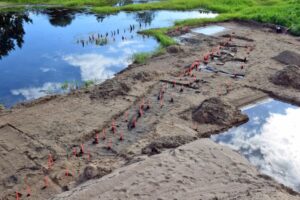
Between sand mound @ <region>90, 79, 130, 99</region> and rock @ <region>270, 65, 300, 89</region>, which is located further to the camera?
rock @ <region>270, 65, 300, 89</region>

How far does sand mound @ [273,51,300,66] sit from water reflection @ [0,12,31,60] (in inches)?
549

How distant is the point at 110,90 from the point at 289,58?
8.55 metres

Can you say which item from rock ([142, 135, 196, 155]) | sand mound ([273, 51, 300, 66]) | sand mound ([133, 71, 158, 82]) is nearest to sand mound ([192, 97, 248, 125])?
rock ([142, 135, 196, 155])

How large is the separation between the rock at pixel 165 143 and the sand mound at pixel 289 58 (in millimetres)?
8714

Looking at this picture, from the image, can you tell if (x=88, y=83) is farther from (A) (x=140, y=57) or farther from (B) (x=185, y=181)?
(B) (x=185, y=181)

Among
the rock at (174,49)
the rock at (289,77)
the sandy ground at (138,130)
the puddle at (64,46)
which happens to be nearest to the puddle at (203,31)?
the puddle at (64,46)

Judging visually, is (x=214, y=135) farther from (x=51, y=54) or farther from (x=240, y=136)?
(x=51, y=54)

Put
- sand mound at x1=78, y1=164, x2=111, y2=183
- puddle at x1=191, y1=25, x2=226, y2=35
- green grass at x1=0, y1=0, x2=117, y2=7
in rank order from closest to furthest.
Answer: sand mound at x1=78, y1=164, x2=111, y2=183 < puddle at x1=191, y1=25, x2=226, y2=35 < green grass at x1=0, y1=0, x2=117, y2=7

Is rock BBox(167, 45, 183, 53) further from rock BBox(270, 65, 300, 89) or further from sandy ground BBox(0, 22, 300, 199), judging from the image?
rock BBox(270, 65, 300, 89)

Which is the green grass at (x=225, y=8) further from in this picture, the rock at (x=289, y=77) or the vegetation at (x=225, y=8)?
the rock at (x=289, y=77)

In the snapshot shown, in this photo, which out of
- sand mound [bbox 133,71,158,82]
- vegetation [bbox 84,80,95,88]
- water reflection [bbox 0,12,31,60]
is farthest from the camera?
water reflection [bbox 0,12,31,60]

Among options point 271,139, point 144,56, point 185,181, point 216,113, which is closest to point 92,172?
point 185,181

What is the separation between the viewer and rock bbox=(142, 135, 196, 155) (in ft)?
41.4

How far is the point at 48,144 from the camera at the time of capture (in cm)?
1361
